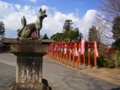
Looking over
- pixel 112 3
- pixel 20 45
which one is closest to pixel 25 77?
pixel 20 45

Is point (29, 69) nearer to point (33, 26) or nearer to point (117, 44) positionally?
point (33, 26)

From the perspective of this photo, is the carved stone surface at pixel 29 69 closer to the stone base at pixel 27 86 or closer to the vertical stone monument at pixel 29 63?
the vertical stone monument at pixel 29 63

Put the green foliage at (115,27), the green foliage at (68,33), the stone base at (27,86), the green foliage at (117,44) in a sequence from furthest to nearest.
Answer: the green foliage at (68,33)
the green foliage at (117,44)
the green foliage at (115,27)
the stone base at (27,86)

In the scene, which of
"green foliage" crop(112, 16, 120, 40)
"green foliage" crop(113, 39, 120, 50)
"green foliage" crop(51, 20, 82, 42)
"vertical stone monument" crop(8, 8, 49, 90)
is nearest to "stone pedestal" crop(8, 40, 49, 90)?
"vertical stone monument" crop(8, 8, 49, 90)

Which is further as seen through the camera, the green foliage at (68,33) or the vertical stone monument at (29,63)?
Result: the green foliage at (68,33)

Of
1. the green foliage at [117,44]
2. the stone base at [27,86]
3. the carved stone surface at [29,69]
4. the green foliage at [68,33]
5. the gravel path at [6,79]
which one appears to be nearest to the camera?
the stone base at [27,86]

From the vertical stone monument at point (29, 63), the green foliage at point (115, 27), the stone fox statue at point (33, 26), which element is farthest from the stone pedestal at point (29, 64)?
the green foliage at point (115, 27)

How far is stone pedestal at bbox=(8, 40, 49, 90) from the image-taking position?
3.41m

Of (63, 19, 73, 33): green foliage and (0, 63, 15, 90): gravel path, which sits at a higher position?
(63, 19, 73, 33): green foliage

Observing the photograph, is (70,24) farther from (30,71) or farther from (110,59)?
(30,71)

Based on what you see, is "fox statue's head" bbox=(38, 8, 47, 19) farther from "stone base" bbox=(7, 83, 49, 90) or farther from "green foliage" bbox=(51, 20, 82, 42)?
"green foliage" bbox=(51, 20, 82, 42)

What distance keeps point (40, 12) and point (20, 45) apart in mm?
1409

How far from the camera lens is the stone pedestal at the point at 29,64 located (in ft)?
11.2

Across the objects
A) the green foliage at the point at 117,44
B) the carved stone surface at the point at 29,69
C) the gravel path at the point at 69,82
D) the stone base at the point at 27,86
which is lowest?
the gravel path at the point at 69,82
